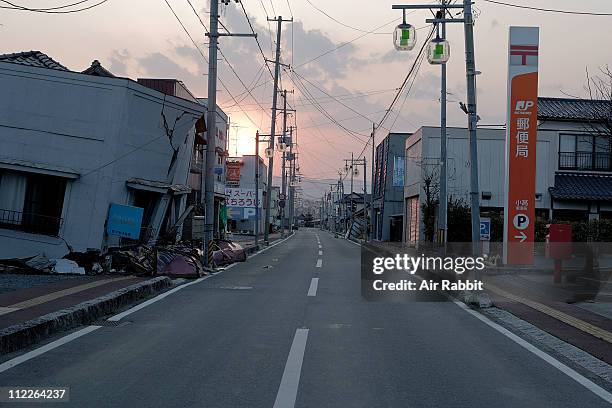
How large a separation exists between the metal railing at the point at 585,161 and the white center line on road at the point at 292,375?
29.9m

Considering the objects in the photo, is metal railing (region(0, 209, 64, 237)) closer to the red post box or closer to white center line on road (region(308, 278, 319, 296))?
white center line on road (region(308, 278, 319, 296))

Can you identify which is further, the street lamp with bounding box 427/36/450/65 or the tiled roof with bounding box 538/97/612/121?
the tiled roof with bounding box 538/97/612/121

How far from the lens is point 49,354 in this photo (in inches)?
293

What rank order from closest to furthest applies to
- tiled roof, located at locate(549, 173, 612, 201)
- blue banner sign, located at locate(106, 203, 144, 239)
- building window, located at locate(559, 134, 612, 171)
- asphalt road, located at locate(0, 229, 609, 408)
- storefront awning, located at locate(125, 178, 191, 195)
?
asphalt road, located at locate(0, 229, 609, 408)
blue banner sign, located at locate(106, 203, 144, 239)
storefront awning, located at locate(125, 178, 191, 195)
tiled roof, located at locate(549, 173, 612, 201)
building window, located at locate(559, 134, 612, 171)

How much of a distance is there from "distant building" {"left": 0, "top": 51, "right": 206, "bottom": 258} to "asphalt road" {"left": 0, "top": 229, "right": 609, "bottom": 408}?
8.36 metres

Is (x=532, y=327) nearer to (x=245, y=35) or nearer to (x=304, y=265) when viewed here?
(x=304, y=265)

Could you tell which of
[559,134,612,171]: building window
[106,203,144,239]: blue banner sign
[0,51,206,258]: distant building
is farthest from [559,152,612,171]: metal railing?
[106,203,144,239]: blue banner sign

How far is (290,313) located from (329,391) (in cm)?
506

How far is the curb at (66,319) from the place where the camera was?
7.61 m

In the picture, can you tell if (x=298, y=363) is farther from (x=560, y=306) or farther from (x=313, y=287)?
(x=313, y=287)

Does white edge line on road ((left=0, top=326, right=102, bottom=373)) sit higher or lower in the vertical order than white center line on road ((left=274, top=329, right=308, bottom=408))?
lower

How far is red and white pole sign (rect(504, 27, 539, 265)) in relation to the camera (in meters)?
19.1

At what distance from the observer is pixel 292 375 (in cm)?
664

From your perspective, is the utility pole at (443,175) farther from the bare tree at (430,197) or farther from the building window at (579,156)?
the building window at (579,156)
